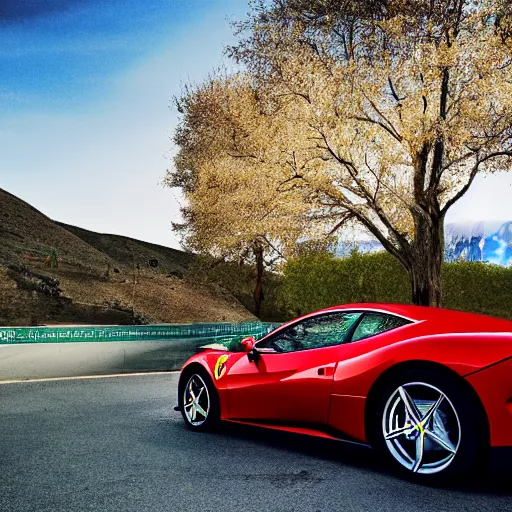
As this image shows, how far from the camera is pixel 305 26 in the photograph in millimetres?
23484

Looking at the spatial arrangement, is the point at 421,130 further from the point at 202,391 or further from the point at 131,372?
the point at 202,391

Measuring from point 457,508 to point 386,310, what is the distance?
1.69m

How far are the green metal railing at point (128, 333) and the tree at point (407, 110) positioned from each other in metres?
6.69

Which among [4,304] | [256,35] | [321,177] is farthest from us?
[256,35]

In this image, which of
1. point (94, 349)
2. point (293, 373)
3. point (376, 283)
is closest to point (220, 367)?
point (293, 373)

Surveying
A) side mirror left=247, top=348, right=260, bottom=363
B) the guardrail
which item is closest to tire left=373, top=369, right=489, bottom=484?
side mirror left=247, top=348, right=260, bottom=363

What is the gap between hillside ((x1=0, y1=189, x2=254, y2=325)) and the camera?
879 inches

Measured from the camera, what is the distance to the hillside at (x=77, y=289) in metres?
22.3

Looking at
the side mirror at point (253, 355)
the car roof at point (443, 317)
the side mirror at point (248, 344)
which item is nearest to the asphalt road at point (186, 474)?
the side mirror at point (253, 355)

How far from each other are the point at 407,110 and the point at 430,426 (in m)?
16.2

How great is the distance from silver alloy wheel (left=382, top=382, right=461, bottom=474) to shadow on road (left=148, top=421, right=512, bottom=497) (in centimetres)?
19

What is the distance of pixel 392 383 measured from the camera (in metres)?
4.96

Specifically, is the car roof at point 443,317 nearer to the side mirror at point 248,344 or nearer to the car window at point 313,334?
the car window at point 313,334

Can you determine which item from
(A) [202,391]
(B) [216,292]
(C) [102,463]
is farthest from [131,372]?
(B) [216,292]
